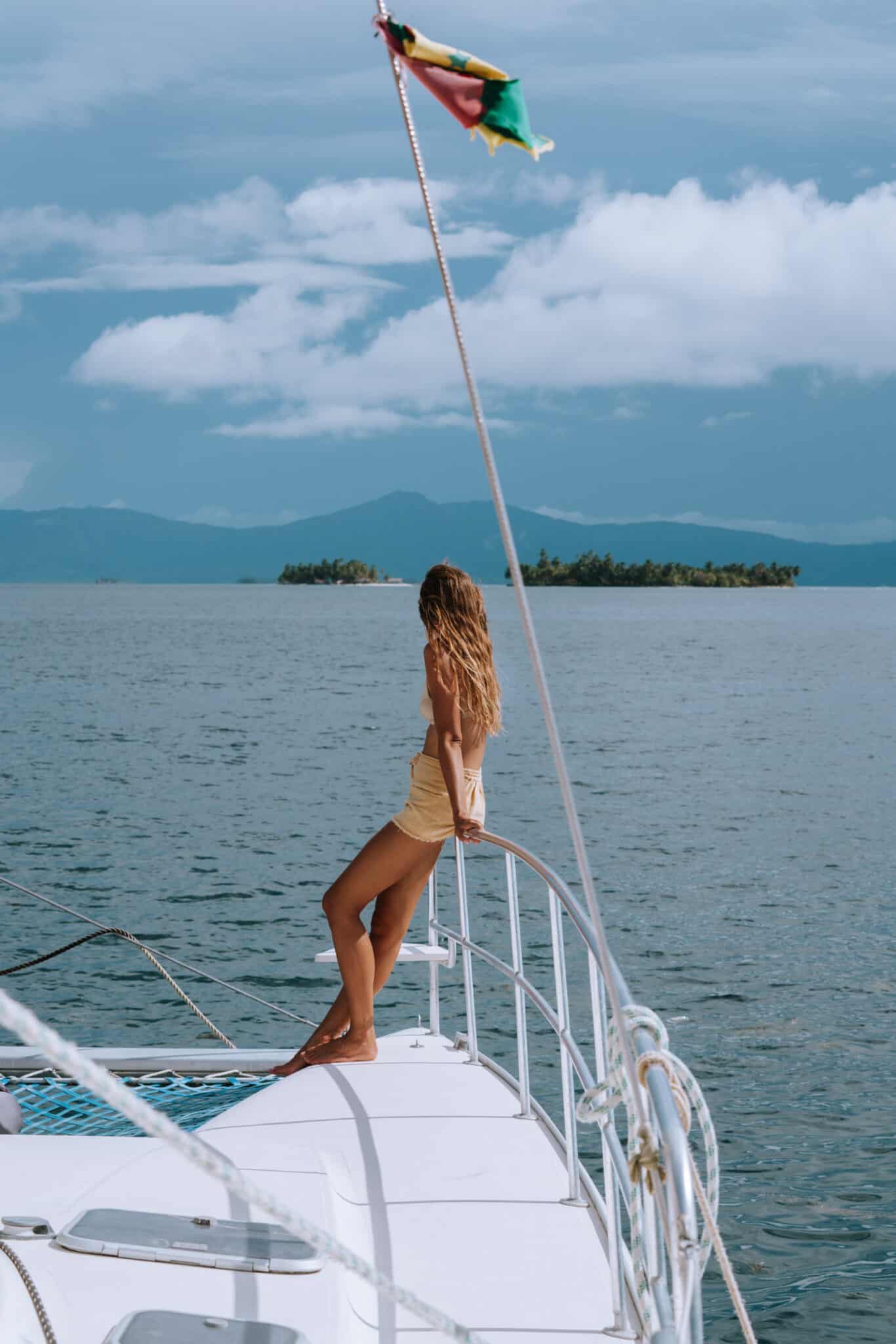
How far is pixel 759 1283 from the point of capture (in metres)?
7.14

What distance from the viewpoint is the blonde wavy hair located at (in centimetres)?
505

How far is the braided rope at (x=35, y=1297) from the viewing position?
7.92 feet

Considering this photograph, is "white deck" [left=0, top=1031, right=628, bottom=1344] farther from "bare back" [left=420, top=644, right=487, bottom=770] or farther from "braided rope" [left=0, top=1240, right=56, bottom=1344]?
"bare back" [left=420, top=644, right=487, bottom=770]

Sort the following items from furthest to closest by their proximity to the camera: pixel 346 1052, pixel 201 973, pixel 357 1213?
pixel 201 973, pixel 346 1052, pixel 357 1213

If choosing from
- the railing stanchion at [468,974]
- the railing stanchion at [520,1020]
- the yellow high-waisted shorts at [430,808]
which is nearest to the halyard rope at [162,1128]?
the railing stanchion at [520,1020]

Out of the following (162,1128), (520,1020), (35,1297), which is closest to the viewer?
(162,1128)

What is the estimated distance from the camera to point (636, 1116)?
2.54 meters

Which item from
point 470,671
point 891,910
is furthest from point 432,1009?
point 891,910

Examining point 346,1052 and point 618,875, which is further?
point 618,875

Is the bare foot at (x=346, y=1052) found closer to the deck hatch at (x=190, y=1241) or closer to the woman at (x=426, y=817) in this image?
the woman at (x=426, y=817)

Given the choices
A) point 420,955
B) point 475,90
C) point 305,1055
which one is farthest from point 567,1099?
point 475,90

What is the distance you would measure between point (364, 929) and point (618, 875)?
13676mm

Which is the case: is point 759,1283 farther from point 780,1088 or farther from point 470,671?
point 470,671

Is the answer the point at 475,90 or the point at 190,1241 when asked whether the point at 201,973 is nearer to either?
the point at 190,1241
